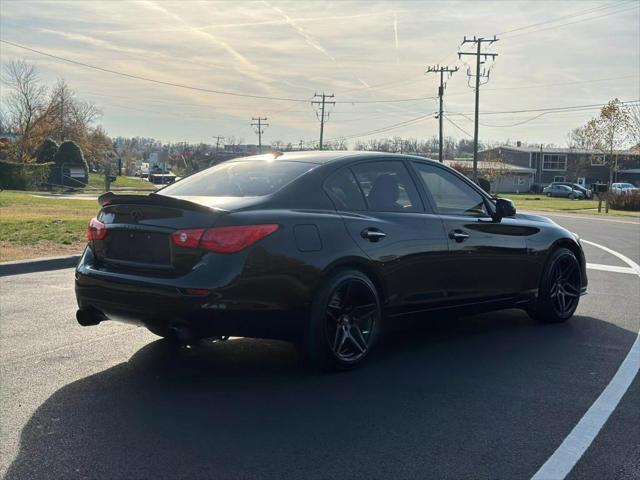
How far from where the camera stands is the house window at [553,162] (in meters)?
98.1

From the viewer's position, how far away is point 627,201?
38.8 m

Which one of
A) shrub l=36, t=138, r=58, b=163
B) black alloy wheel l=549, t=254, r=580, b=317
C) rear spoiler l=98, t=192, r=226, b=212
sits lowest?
black alloy wheel l=549, t=254, r=580, b=317

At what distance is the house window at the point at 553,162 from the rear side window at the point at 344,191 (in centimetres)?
9899

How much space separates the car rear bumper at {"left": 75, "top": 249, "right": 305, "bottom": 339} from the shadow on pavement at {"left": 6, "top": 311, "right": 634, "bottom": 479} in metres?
0.43

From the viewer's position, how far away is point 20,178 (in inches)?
1630

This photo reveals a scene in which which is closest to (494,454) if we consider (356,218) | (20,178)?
(356,218)

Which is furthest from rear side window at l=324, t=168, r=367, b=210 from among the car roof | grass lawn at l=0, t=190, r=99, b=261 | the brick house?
the brick house

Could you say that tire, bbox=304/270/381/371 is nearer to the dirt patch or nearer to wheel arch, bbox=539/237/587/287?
wheel arch, bbox=539/237/587/287

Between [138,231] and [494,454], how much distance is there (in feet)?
8.54

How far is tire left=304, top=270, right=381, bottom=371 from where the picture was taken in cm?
465

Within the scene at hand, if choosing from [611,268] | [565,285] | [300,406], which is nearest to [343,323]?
[300,406]

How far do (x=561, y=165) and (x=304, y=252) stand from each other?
10035cm

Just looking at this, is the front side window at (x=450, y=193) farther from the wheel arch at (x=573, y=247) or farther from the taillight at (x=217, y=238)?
the taillight at (x=217, y=238)

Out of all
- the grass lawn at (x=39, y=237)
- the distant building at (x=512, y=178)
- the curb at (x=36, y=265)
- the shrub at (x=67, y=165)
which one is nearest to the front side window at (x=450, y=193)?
the curb at (x=36, y=265)
